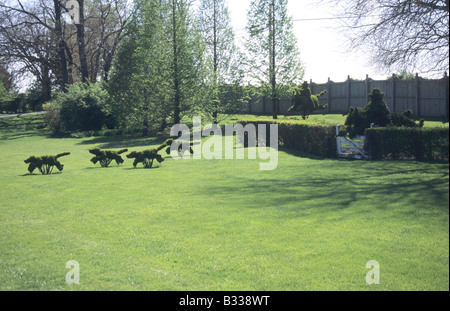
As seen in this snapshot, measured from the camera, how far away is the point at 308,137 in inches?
627

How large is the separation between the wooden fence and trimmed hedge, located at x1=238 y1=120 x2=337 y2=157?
7.21 m

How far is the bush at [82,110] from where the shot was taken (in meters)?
33.2

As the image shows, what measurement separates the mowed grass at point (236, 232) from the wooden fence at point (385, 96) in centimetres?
1543

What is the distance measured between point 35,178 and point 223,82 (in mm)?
24429

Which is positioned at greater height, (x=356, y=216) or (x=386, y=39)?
(x=386, y=39)

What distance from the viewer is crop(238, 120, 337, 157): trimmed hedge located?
47.7 feet

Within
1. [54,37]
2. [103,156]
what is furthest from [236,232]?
[54,37]

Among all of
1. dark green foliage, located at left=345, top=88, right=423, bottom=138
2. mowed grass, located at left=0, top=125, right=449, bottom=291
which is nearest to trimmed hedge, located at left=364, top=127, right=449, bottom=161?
mowed grass, located at left=0, top=125, right=449, bottom=291

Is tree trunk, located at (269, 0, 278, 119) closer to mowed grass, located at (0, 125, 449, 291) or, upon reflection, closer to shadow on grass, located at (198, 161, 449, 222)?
shadow on grass, located at (198, 161, 449, 222)

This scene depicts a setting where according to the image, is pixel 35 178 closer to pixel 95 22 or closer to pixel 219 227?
pixel 219 227

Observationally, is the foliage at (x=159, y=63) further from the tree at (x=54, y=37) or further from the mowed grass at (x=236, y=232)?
the mowed grass at (x=236, y=232)

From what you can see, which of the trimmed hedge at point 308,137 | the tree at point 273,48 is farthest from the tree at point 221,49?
the trimmed hedge at point 308,137
